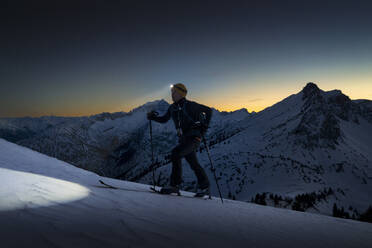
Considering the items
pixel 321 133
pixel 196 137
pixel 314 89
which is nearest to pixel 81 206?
pixel 196 137

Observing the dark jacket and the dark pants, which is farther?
the dark jacket

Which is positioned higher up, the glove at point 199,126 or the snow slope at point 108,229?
the glove at point 199,126

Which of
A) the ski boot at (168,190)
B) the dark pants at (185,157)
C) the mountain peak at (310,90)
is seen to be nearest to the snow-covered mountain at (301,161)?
the mountain peak at (310,90)

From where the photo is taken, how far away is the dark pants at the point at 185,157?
656cm

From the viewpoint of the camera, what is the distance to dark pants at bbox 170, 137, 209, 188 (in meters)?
6.56

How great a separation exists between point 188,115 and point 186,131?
0.54m

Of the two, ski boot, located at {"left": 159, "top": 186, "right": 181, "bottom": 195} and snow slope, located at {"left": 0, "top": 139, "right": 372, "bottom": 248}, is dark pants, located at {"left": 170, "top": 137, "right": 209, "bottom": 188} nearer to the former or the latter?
ski boot, located at {"left": 159, "top": 186, "right": 181, "bottom": 195}

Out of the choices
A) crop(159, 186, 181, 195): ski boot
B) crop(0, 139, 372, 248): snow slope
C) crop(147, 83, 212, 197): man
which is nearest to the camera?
crop(0, 139, 372, 248): snow slope

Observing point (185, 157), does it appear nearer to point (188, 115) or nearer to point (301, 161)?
point (188, 115)

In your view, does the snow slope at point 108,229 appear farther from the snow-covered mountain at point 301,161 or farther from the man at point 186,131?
the snow-covered mountain at point 301,161

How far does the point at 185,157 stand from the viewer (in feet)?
22.7

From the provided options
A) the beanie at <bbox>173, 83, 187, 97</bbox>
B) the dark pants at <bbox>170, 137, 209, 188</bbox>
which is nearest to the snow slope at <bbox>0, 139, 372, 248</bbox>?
the dark pants at <bbox>170, 137, 209, 188</bbox>

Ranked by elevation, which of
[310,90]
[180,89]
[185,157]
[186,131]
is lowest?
[185,157]

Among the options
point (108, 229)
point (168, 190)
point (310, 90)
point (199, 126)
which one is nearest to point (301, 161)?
point (310, 90)
